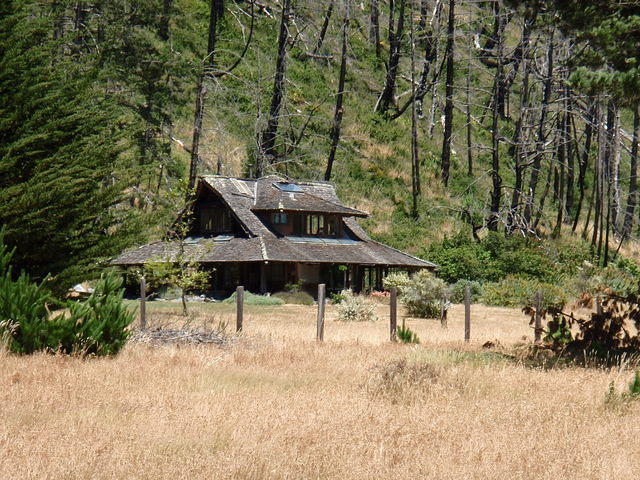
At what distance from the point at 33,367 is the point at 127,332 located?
2966 millimetres

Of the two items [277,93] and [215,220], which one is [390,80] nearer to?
[277,93]

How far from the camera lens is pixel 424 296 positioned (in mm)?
34219

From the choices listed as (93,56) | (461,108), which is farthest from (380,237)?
(93,56)

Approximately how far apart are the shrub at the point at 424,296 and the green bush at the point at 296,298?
24.1ft

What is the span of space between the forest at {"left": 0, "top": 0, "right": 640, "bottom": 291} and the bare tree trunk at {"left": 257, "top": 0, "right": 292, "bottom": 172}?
279 millimetres

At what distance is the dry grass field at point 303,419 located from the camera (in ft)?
24.1

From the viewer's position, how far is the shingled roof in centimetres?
4178

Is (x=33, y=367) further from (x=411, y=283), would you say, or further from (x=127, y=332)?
(x=411, y=283)

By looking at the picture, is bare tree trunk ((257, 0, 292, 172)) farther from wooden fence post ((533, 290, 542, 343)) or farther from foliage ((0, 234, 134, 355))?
foliage ((0, 234, 134, 355))

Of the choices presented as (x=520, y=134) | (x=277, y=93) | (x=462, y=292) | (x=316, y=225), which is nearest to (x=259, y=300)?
(x=316, y=225)

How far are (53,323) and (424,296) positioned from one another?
22050 mm

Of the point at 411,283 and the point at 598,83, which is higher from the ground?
the point at 598,83

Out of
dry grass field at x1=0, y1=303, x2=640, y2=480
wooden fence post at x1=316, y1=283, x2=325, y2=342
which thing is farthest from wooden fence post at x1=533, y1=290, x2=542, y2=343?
wooden fence post at x1=316, y1=283, x2=325, y2=342

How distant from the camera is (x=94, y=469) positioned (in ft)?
22.8
